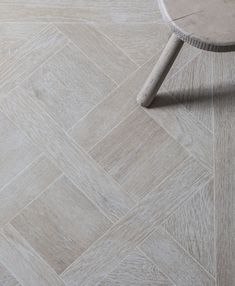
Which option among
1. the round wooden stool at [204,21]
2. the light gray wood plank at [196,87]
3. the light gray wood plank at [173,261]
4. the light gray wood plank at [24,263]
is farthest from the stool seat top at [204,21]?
the light gray wood plank at [24,263]

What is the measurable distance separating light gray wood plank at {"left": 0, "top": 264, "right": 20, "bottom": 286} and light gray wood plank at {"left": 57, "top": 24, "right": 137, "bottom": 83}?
16.0 inches

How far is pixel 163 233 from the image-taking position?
84 centimetres

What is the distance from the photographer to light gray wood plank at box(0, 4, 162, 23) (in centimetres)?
97

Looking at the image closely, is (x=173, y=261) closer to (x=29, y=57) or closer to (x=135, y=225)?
(x=135, y=225)

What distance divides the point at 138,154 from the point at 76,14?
1.04 feet

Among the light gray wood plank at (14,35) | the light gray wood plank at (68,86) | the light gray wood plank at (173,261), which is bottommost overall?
the light gray wood plank at (173,261)

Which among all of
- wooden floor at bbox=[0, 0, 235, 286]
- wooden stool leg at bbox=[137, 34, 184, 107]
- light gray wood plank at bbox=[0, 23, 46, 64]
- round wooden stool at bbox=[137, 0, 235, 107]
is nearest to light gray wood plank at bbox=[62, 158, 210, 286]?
wooden floor at bbox=[0, 0, 235, 286]

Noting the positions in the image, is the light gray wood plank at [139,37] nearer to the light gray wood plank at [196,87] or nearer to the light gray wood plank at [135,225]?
the light gray wood plank at [196,87]

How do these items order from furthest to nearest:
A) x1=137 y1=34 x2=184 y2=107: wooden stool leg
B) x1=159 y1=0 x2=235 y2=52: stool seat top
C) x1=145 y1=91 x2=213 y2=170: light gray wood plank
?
1. x1=145 y1=91 x2=213 y2=170: light gray wood plank
2. x1=137 y1=34 x2=184 y2=107: wooden stool leg
3. x1=159 y1=0 x2=235 y2=52: stool seat top

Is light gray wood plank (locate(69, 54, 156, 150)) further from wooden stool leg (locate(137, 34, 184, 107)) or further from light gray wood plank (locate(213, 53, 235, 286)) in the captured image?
light gray wood plank (locate(213, 53, 235, 286))

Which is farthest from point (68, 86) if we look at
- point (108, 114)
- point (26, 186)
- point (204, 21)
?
point (204, 21)

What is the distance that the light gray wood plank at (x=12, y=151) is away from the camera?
2.87 feet

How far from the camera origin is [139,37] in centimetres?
96

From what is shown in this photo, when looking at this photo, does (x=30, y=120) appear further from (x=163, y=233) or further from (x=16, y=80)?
(x=163, y=233)
